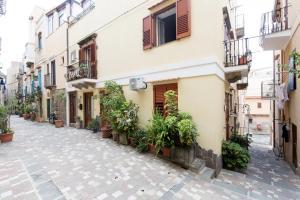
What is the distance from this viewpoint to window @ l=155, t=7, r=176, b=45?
27.6 feet

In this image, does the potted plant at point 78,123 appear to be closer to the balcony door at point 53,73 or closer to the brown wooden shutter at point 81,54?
the brown wooden shutter at point 81,54

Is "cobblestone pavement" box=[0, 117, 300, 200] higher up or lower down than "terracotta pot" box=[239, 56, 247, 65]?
lower down

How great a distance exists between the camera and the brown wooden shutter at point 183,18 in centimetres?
708

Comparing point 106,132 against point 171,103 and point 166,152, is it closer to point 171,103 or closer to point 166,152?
point 166,152

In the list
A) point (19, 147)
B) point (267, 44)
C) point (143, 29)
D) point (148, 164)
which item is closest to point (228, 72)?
point (267, 44)

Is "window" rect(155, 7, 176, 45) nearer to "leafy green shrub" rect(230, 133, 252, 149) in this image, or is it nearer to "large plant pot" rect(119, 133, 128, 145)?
"large plant pot" rect(119, 133, 128, 145)

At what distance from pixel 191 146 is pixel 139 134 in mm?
2489

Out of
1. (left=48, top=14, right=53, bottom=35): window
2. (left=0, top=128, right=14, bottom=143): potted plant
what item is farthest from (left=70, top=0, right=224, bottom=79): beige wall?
(left=0, top=128, right=14, bottom=143): potted plant

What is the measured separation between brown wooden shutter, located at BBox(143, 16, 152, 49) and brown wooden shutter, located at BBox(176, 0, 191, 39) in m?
1.42

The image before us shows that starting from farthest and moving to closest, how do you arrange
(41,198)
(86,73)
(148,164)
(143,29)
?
(86,73) < (143,29) < (148,164) < (41,198)

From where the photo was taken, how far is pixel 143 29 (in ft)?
28.4

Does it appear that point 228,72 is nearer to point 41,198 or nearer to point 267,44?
point 267,44

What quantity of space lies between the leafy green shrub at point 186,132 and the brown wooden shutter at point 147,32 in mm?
3797

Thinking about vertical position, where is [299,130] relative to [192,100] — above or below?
below
